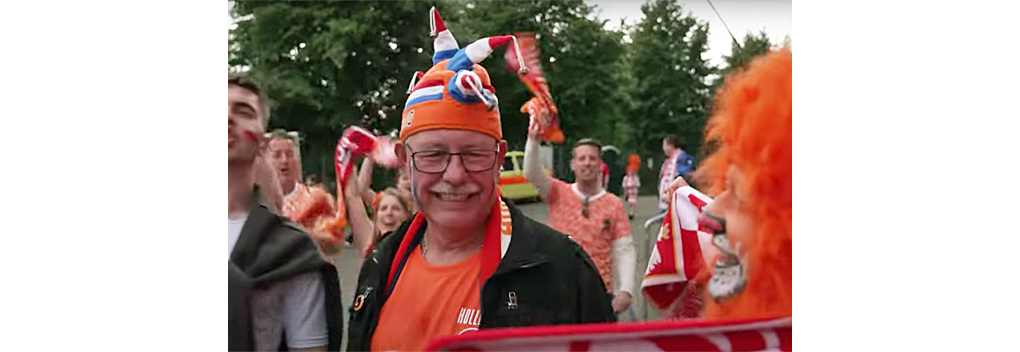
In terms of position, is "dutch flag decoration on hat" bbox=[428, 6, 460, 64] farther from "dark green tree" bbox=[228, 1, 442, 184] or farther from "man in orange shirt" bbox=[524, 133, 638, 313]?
"man in orange shirt" bbox=[524, 133, 638, 313]

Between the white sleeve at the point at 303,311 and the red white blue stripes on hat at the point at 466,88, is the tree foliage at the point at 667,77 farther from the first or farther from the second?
the white sleeve at the point at 303,311

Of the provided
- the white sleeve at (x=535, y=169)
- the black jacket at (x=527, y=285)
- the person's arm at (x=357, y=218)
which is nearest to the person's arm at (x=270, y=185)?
the person's arm at (x=357, y=218)

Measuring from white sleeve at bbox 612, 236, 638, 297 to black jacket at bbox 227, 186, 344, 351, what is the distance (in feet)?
2.51

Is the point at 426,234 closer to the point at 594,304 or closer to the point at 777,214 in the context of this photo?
the point at 594,304

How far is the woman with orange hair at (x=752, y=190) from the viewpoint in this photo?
245 cm

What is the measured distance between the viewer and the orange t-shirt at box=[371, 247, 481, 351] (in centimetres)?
233

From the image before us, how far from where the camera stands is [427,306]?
2.35m

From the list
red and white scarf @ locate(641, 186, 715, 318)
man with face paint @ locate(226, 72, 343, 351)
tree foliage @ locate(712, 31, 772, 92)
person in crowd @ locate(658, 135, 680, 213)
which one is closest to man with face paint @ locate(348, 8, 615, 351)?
man with face paint @ locate(226, 72, 343, 351)

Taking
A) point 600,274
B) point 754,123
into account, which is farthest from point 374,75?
point 754,123

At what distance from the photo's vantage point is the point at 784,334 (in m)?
2.49

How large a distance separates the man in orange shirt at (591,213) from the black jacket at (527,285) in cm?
4

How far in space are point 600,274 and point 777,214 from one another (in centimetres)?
53

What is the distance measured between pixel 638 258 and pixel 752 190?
1.21 feet

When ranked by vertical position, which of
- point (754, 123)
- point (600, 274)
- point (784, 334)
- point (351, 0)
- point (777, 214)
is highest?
point (351, 0)
